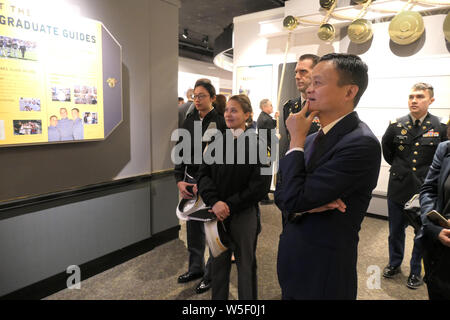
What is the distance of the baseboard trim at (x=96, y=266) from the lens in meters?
2.21

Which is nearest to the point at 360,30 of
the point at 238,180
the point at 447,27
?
the point at 447,27

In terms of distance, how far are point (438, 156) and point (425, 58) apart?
2848 millimetres

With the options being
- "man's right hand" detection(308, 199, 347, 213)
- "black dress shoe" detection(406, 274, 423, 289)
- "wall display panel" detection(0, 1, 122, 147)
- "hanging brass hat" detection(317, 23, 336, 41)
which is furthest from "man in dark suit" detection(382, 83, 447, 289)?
"wall display panel" detection(0, 1, 122, 147)

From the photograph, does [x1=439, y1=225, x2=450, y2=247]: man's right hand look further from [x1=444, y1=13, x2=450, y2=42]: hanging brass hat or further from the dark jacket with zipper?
[x1=444, y1=13, x2=450, y2=42]: hanging brass hat

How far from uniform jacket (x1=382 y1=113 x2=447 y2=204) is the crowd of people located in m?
0.06

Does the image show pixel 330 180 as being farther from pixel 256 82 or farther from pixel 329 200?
pixel 256 82

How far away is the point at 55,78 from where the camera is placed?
222 centimetres

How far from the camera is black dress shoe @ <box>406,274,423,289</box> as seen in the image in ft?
8.32

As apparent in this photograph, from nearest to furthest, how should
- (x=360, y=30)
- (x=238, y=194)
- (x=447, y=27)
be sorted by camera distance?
(x=238, y=194) < (x=447, y=27) < (x=360, y=30)

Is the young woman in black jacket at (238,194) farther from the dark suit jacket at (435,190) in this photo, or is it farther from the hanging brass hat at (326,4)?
the hanging brass hat at (326,4)

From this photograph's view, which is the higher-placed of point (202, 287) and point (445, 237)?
point (445, 237)

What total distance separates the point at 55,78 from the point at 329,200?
2193 millimetres
